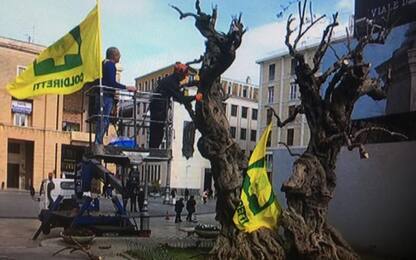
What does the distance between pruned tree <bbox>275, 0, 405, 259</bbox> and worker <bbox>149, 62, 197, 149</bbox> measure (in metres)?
3.56

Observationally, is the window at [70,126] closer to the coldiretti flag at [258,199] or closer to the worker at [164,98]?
the worker at [164,98]

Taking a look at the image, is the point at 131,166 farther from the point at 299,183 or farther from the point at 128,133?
the point at 299,183

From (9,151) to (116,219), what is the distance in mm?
46296

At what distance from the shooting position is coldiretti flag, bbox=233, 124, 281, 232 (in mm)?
11812

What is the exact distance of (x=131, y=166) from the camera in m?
18.3

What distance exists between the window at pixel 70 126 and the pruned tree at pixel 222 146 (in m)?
51.8

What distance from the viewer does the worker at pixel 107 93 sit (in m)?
16.1

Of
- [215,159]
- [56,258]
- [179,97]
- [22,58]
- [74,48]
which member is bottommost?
[56,258]

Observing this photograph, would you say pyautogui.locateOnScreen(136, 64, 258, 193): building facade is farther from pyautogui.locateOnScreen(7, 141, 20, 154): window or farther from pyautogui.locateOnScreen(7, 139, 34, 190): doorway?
pyautogui.locateOnScreen(7, 141, 20, 154): window

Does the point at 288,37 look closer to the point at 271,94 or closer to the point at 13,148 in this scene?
the point at 13,148

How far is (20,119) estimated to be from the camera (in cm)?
6075

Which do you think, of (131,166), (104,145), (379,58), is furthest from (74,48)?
(379,58)

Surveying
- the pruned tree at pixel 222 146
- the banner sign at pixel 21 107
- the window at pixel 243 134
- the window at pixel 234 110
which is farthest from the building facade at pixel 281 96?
the pruned tree at pixel 222 146

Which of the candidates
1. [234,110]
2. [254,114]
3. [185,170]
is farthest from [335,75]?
[254,114]
